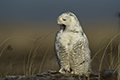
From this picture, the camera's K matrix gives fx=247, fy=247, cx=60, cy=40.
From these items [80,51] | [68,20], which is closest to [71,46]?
[80,51]

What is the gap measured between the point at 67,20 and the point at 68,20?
0.02 meters

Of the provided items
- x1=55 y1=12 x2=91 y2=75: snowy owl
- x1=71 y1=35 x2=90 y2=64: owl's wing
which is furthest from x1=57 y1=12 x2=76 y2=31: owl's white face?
x1=71 y1=35 x2=90 y2=64: owl's wing

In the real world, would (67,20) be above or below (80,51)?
above

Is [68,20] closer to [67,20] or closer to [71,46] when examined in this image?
[67,20]

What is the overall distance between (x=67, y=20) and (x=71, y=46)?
469mm

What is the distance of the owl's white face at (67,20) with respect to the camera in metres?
4.34

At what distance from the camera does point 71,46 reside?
4.27 meters

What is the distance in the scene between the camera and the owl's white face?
434cm

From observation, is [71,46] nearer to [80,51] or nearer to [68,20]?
[80,51]

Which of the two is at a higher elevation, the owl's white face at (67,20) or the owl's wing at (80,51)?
the owl's white face at (67,20)

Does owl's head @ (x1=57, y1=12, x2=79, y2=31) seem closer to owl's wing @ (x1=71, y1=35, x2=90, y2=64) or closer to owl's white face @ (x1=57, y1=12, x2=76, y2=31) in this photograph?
owl's white face @ (x1=57, y1=12, x2=76, y2=31)

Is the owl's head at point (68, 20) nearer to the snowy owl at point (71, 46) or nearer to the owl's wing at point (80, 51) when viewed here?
the snowy owl at point (71, 46)

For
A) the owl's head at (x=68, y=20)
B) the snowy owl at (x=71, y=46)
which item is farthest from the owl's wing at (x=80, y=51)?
the owl's head at (x=68, y=20)

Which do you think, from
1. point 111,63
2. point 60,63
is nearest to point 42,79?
point 60,63
